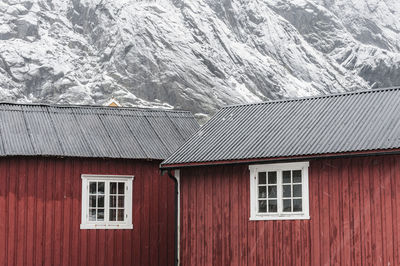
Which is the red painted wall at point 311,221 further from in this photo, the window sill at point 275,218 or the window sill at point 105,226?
the window sill at point 105,226

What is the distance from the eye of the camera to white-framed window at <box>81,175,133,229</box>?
21.1m

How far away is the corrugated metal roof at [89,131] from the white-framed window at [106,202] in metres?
0.73

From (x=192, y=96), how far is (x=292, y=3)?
58299 mm

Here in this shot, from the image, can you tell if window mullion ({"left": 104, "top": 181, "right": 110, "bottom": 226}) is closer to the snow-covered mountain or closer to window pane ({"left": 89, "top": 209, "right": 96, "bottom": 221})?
window pane ({"left": 89, "top": 209, "right": 96, "bottom": 221})

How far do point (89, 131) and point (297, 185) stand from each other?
7.21 metres

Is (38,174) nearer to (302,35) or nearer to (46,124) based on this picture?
(46,124)

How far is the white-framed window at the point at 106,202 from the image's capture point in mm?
21109

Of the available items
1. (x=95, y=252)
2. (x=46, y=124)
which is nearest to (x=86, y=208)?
(x=95, y=252)

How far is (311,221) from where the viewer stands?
57.8 feet

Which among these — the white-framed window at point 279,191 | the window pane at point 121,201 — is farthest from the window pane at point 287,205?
the window pane at point 121,201

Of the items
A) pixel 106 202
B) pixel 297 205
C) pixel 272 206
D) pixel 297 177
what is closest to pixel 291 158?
pixel 297 177

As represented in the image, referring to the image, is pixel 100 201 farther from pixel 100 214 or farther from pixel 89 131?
pixel 89 131

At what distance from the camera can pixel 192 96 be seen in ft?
393

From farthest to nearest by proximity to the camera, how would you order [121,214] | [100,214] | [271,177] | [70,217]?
[121,214] < [100,214] < [70,217] < [271,177]
